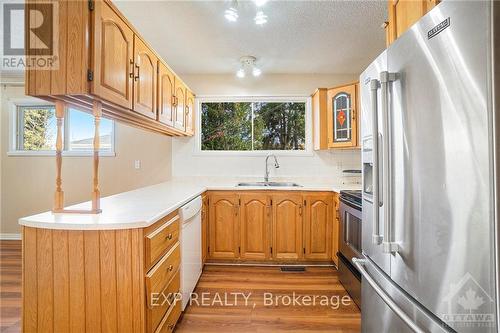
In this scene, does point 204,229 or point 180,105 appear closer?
point 204,229

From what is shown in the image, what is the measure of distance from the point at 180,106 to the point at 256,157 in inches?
49.8

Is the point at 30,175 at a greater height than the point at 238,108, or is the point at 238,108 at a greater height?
the point at 238,108

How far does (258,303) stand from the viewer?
2160 millimetres

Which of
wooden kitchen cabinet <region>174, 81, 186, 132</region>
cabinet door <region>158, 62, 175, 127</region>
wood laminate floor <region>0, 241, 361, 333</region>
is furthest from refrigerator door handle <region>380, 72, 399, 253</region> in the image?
wooden kitchen cabinet <region>174, 81, 186, 132</region>

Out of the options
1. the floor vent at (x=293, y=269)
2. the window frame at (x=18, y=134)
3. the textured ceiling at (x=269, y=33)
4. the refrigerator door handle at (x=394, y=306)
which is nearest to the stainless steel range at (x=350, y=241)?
the floor vent at (x=293, y=269)

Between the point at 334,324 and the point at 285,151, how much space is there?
2214 mm

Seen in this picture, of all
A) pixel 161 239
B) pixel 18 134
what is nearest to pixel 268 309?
pixel 161 239

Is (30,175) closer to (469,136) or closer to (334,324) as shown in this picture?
(334,324)

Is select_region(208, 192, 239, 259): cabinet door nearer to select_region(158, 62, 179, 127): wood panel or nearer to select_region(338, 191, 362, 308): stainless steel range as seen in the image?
select_region(158, 62, 179, 127): wood panel

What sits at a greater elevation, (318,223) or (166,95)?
(166,95)

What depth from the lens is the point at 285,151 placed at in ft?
11.8

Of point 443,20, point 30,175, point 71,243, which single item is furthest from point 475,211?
point 30,175

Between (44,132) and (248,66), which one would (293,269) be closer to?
(248,66)

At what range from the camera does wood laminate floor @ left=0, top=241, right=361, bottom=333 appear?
6.15ft
